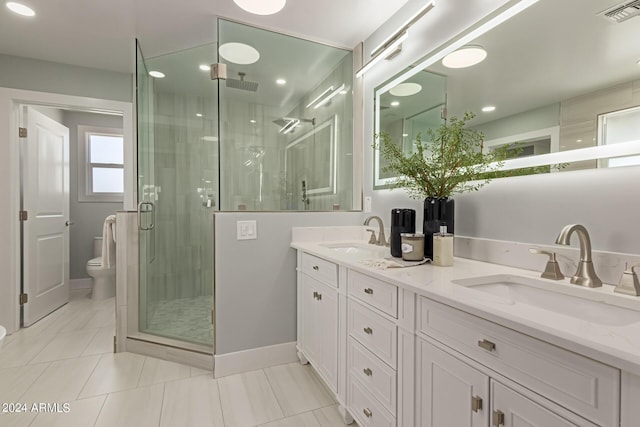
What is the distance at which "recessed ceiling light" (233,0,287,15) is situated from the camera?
6.14 ft

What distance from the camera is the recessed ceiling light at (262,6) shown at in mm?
1871

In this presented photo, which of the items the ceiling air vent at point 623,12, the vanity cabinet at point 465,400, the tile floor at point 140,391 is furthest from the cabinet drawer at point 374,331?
the ceiling air vent at point 623,12

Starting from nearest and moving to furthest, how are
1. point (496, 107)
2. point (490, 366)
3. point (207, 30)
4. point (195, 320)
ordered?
1. point (490, 366)
2. point (496, 107)
3. point (207, 30)
4. point (195, 320)

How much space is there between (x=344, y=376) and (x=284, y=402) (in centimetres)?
47

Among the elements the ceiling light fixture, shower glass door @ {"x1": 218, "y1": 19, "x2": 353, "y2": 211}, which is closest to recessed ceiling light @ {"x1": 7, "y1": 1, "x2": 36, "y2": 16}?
shower glass door @ {"x1": 218, "y1": 19, "x2": 353, "y2": 211}

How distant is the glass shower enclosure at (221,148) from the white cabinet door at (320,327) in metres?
0.66

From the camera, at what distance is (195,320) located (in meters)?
2.53

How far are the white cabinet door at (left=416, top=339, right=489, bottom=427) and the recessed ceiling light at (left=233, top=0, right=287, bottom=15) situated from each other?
6.71 ft

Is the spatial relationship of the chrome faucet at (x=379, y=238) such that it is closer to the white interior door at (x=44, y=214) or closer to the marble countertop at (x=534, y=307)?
the marble countertop at (x=534, y=307)

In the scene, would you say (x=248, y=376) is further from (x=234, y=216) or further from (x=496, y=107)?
(x=496, y=107)

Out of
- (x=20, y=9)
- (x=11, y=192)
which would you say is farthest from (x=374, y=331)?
(x=11, y=192)

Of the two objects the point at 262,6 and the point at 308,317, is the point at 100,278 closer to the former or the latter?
the point at 308,317

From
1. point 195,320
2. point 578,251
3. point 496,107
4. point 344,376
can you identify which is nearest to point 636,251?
point 578,251

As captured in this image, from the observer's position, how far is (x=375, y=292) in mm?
1282
